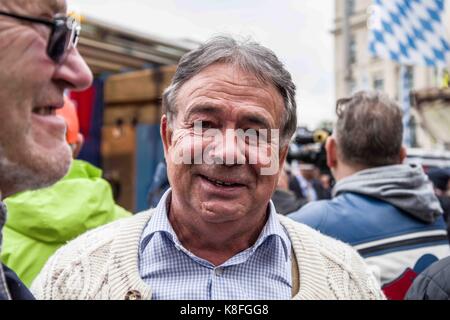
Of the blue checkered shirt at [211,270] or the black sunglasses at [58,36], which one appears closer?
the black sunglasses at [58,36]

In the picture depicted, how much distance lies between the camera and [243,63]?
1.89 meters

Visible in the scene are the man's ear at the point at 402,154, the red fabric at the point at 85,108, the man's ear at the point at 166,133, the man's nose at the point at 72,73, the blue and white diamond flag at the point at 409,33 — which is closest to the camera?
the man's nose at the point at 72,73

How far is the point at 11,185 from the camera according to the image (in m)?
1.25

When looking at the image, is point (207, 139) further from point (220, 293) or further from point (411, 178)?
point (411, 178)

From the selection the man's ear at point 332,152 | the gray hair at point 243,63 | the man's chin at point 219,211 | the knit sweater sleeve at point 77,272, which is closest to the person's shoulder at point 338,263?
the man's chin at point 219,211

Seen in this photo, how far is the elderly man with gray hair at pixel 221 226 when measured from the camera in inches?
69.7

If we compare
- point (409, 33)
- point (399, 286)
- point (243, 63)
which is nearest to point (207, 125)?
point (243, 63)

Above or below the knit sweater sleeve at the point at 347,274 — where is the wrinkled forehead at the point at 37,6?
above

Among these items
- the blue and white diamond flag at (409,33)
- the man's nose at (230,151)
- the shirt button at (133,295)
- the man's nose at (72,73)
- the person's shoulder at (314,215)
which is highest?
the blue and white diamond flag at (409,33)

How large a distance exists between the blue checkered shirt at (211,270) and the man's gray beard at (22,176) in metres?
0.60

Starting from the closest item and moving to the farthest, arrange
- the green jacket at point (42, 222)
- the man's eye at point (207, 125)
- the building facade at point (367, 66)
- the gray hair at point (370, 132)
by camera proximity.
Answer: the man's eye at point (207, 125), the green jacket at point (42, 222), the gray hair at point (370, 132), the building facade at point (367, 66)

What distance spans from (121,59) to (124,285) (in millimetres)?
4440

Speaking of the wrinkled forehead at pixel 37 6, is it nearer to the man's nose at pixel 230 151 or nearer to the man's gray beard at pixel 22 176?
the man's gray beard at pixel 22 176

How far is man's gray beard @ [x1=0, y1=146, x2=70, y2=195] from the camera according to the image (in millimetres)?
1198
